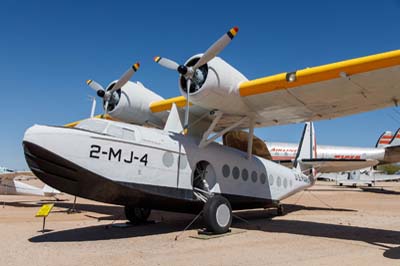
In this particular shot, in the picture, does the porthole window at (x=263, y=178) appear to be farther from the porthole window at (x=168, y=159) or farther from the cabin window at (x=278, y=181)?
the porthole window at (x=168, y=159)

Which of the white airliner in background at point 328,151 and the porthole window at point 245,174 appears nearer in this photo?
the porthole window at point 245,174

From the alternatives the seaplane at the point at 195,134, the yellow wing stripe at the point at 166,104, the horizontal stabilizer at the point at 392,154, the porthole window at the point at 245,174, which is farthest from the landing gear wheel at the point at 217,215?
the horizontal stabilizer at the point at 392,154

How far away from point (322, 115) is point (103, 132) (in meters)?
6.80

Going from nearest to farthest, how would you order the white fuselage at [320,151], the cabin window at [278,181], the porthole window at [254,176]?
the porthole window at [254,176] → the cabin window at [278,181] → the white fuselage at [320,151]

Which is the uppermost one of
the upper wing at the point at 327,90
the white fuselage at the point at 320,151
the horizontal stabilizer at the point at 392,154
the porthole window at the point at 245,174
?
the white fuselage at the point at 320,151

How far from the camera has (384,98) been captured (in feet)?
30.1

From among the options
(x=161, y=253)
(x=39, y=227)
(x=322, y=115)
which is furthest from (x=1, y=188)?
(x=322, y=115)

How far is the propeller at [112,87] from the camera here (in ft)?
34.7

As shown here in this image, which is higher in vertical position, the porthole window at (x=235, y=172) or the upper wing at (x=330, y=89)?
the upper wing at (x=330, y=89)

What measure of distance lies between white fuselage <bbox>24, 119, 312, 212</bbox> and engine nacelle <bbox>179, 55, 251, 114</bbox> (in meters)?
1.48

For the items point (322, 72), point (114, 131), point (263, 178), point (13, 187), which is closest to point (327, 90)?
point (322, 72)

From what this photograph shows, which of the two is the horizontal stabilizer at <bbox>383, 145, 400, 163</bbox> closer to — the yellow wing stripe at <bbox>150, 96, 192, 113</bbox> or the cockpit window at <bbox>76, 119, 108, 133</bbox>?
the yellow wing stripe at <bbox>150, 96, 192, 113</bbox>

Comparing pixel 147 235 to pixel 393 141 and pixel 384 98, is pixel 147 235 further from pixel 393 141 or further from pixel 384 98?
pixel 393 141

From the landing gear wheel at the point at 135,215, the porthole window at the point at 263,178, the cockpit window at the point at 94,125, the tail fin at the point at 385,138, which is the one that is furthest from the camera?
the tail fin at the point at 385,138
